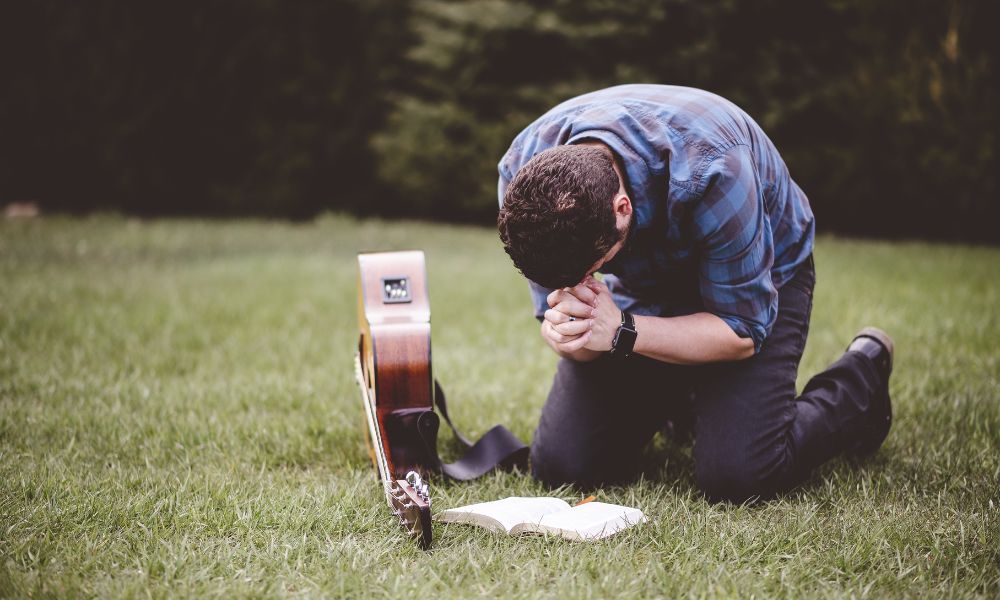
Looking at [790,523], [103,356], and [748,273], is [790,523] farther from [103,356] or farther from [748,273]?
[103,356]

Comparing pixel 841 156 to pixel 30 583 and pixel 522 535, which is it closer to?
pixel 522 535

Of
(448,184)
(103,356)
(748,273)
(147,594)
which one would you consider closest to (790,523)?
(748,273)

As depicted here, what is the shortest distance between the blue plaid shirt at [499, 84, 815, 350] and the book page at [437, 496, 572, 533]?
2.27ft

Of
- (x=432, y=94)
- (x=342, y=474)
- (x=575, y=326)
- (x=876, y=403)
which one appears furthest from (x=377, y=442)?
(x=432, y=94)

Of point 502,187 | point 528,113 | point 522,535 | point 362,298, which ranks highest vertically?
point 528,113

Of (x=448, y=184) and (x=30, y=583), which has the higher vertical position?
(x=448, y=184)

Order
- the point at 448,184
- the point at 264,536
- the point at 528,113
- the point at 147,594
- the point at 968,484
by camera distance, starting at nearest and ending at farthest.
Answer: the point at 147,594
the point at 264,536
the point at 968,484
the point at 528,113
the point at 448,184

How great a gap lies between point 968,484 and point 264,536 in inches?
78.4

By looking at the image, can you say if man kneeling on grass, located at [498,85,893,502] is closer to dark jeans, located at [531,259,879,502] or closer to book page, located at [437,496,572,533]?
dark jeans, located at [531,259,879,502]

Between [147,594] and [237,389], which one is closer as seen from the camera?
[147,594]

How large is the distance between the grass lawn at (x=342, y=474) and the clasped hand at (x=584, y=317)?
500 millimetres

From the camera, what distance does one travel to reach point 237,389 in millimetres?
3508

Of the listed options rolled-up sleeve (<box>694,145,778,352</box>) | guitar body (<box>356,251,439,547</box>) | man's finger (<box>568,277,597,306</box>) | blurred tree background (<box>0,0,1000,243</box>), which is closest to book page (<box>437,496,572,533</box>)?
guitar body (<box>356,251,439,547</box>)

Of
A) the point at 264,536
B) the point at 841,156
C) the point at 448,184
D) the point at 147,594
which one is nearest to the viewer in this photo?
the point at 147,594
